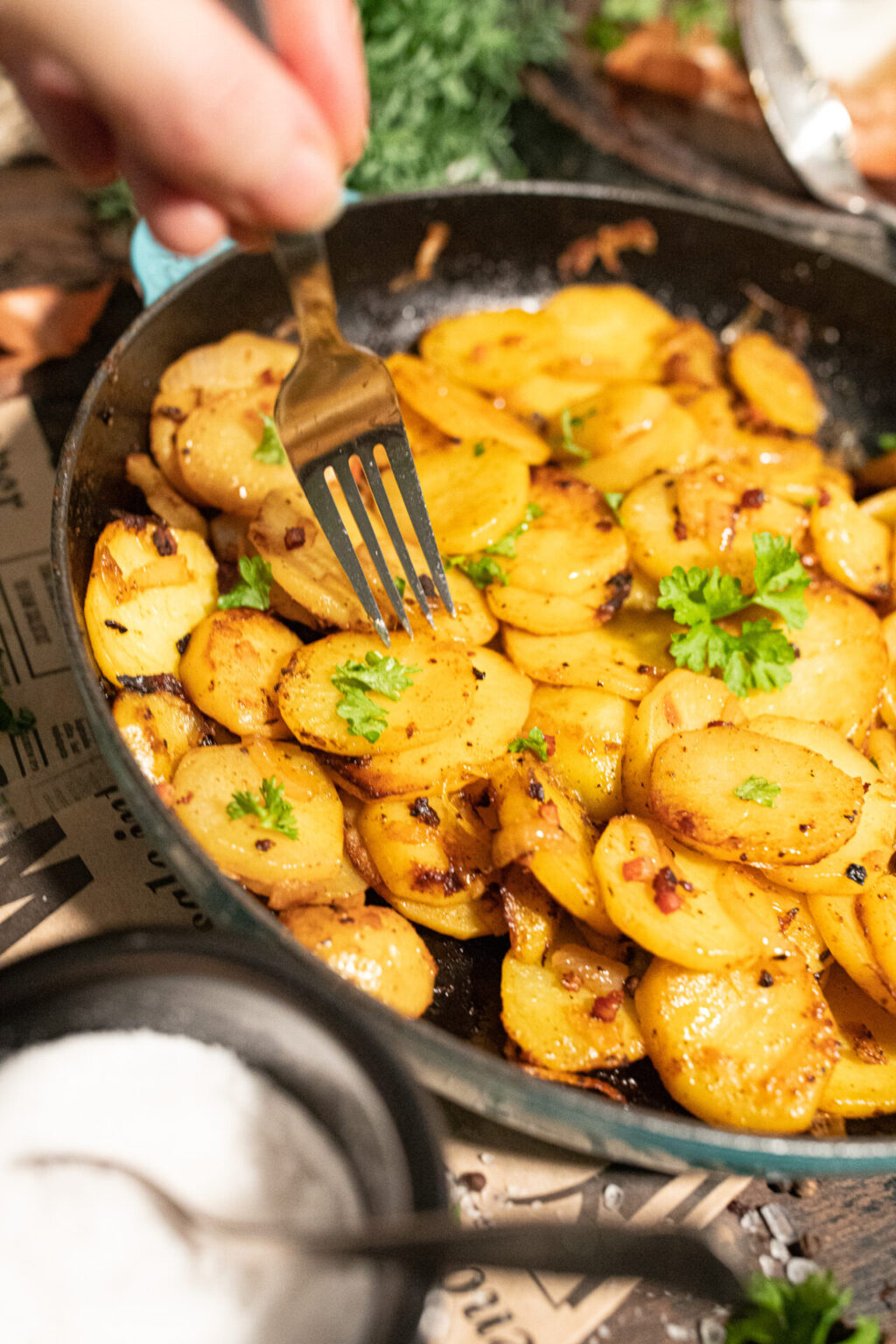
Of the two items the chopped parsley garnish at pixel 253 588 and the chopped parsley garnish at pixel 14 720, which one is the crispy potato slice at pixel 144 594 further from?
the chopped parsley garnish at pixel 14 720

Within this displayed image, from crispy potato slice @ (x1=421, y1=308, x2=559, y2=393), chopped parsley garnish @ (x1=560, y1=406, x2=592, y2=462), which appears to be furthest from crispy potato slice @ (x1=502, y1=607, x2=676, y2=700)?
crispy potato slice @ (x1=421, y1=308, x2=559, y2=393)

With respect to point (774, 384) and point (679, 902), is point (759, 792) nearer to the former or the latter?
point (679, 902)

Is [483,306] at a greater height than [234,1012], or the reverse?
[483,306]

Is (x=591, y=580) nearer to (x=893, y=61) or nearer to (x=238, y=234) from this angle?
(x=238, y=234)

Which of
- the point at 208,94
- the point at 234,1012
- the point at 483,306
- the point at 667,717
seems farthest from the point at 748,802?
the point at 483,306

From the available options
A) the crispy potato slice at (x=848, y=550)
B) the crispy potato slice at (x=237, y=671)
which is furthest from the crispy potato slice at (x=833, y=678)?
the crispy potato slice at (x=237, y=671)

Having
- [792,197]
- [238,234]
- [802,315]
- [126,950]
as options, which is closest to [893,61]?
[792,197]

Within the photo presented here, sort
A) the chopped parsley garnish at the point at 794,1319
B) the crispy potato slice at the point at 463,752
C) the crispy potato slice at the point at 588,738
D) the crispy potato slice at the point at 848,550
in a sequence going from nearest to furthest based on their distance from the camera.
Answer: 1. the chopped parsley garnish at the point at 794,1319
2. the crispy potato slice at the point at 463,752
3. the crispy potato slice at the point at 588,738
4. the crispy potato slice at the point at 848,550
